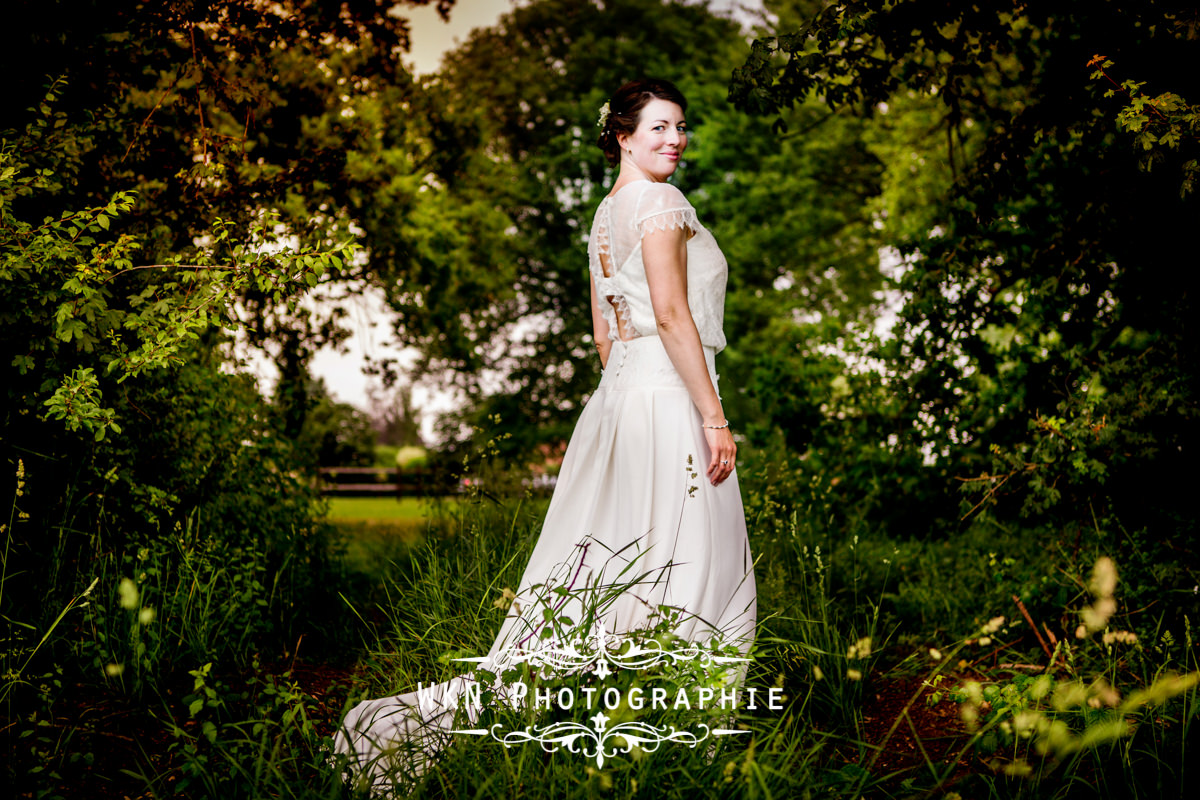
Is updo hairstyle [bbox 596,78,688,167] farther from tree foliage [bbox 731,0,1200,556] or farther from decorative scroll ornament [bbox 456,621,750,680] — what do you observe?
decorative scroll ornament [bbox 456,621,750,680]

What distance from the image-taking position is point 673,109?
337 centimetres

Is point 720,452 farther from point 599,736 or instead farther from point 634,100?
point 634,100

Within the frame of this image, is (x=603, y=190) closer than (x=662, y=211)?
No

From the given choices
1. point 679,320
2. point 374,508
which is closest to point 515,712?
point 679,320

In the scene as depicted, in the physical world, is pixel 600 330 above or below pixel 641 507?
above

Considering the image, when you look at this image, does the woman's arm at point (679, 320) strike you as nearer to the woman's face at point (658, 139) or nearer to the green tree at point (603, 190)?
the woman's face at point (658, 139)

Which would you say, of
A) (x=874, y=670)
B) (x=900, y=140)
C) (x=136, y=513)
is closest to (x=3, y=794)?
(x=136, y=513)

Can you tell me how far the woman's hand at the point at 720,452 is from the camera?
125 inches

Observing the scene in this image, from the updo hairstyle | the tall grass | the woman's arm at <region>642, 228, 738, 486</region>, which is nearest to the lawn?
the tall grass

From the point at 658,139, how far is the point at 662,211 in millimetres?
409

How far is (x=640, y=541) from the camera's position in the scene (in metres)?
3.26

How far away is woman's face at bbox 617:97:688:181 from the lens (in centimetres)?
334

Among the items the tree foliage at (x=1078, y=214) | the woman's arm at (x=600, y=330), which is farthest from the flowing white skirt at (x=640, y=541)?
the tree foliage at (x=1078, y=214)

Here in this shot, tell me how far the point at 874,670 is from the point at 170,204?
15.0 ft
